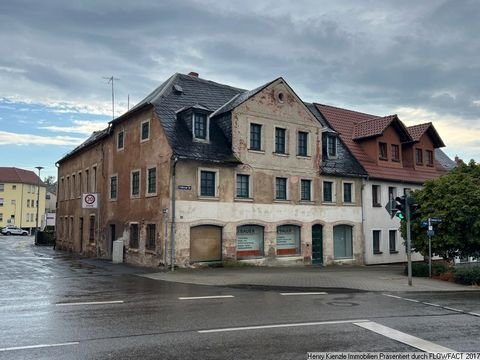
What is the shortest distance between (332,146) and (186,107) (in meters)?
9.96

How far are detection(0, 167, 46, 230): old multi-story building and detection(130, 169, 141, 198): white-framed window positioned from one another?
67.9 meters

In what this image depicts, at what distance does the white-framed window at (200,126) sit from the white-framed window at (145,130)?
2.62 m

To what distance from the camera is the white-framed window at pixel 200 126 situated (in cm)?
2288

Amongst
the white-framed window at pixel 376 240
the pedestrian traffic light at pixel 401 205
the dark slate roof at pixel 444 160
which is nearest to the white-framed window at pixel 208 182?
the pedestrian traffic light at pixel 401 205

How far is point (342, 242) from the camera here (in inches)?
1104

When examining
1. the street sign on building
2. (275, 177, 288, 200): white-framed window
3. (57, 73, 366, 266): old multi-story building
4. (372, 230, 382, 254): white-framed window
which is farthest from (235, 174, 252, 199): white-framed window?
(372, 230, 382, 254): white-framed window

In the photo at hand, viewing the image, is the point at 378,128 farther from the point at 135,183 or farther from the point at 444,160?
the point at 135,183

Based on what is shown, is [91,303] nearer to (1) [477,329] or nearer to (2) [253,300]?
(2) [253,300]

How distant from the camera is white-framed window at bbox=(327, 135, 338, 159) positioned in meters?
28.3

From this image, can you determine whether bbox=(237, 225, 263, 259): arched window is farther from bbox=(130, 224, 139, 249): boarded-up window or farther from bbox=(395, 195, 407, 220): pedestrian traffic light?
bbox=(395, 195, 407, 220): pedestrian traffic light

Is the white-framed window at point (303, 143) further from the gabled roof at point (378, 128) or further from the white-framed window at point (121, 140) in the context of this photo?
the white-framed window at point (121, 140)

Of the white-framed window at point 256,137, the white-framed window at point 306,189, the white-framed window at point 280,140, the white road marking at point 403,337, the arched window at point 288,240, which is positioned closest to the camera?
the white road marking at point 403,337

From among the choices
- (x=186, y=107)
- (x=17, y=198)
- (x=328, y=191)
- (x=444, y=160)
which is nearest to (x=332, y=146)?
(x=328, y=191)

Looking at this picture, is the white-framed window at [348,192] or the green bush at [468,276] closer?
the green bush at [468,276]
